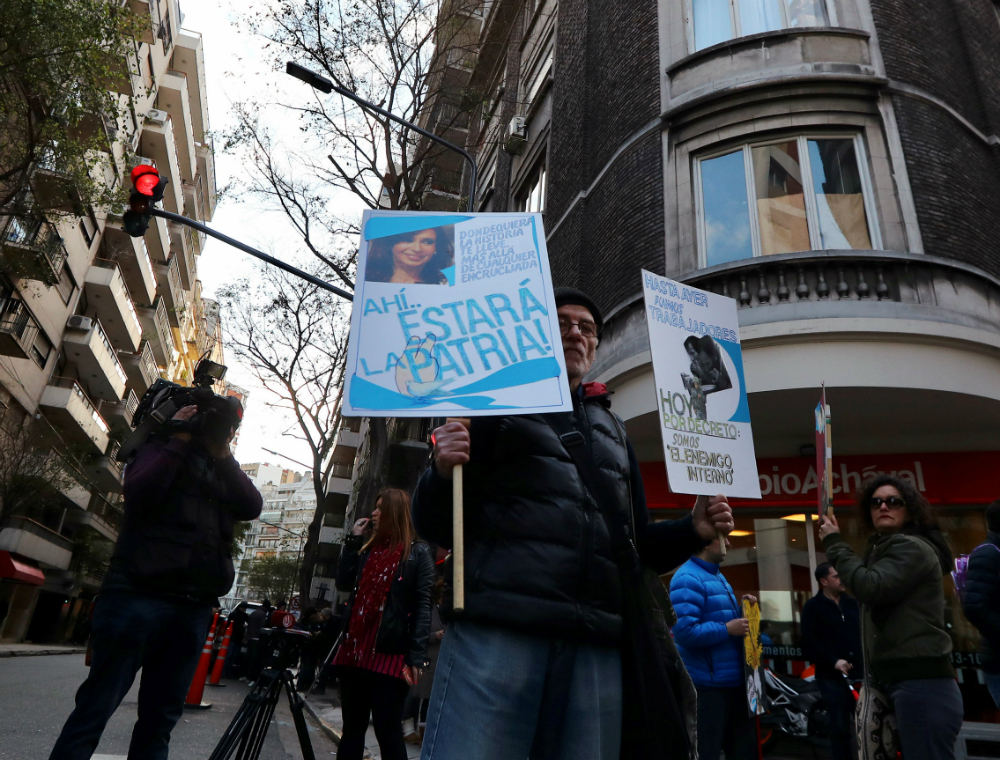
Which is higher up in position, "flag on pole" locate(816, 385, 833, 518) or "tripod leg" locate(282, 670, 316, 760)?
"flag on pole" locate(816, 385, 833, 518)

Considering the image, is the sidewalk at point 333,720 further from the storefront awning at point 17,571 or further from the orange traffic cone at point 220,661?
the storefront awning at point 17,571

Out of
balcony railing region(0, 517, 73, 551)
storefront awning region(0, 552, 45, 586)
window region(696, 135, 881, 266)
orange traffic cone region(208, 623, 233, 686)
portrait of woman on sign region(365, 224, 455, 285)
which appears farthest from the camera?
balcony railing region(0, 517, 73, 551)

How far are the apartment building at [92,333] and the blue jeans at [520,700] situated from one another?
72.8 feet

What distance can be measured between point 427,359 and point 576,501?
641 millimetres

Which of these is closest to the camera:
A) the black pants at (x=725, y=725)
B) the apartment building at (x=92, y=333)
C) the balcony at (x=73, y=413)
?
the black pants at (x=725, y=725)

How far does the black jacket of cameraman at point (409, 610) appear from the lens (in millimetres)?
3859

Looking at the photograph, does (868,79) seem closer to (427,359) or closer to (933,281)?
(933,281)

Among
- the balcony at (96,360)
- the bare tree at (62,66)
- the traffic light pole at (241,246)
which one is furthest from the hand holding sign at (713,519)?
the balcony at (96,360)

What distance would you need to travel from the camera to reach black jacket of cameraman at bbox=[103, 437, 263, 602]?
2955 millimetres

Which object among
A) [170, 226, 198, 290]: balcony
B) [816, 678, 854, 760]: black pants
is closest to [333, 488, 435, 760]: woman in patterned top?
[816, 678, 854, 760]: black pants

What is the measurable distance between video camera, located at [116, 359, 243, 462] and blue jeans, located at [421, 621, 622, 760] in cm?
195

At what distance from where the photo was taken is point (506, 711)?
1784 mm

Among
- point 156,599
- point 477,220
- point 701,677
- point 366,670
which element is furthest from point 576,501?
point 701,677

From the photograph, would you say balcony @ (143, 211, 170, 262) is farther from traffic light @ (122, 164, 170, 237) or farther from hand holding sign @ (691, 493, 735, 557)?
hand holding sign @ (691, 493, 735, 557)
